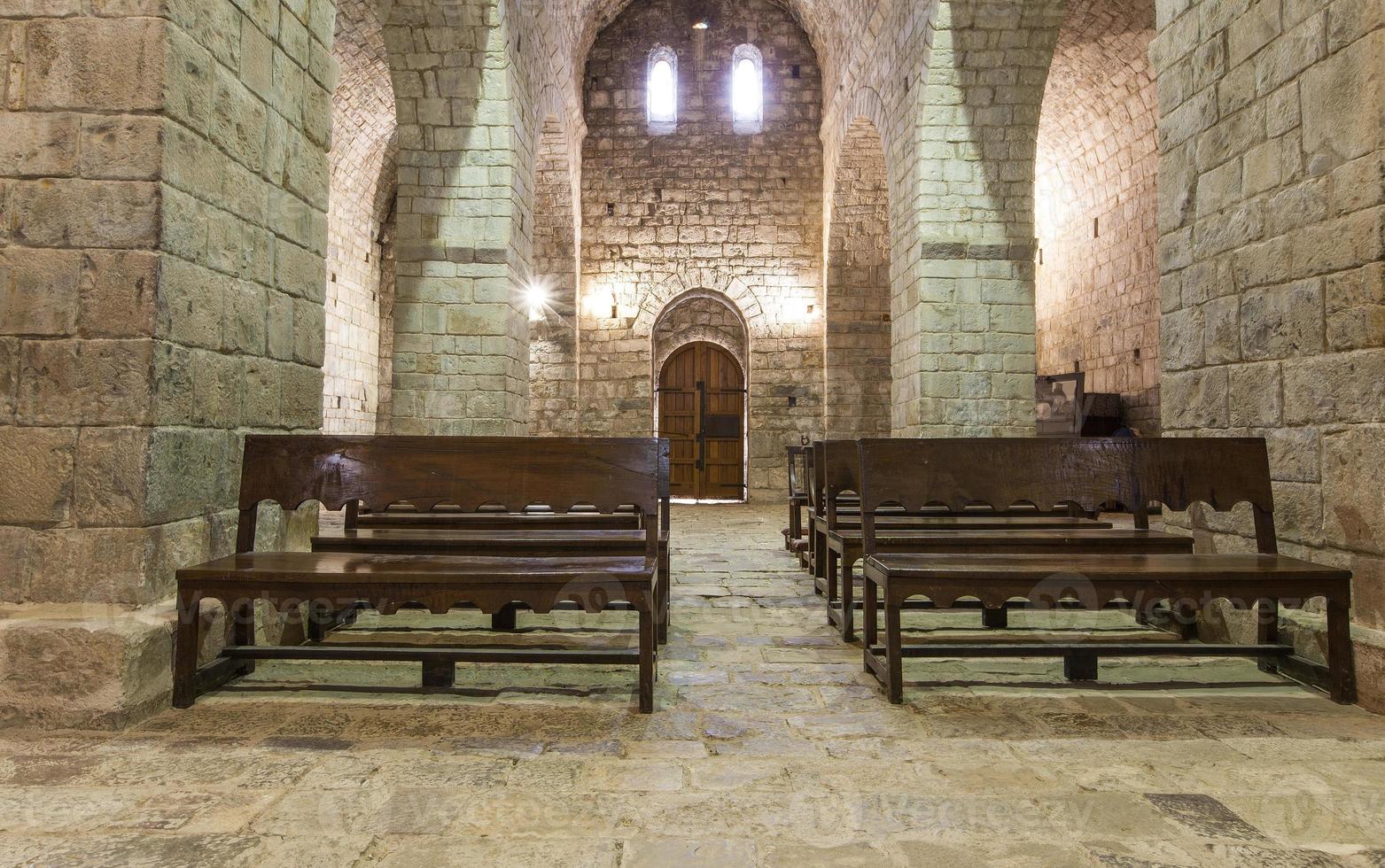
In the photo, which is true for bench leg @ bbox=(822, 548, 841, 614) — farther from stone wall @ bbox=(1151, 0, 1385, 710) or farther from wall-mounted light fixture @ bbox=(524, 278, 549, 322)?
wall-mounted light fixture @ bbox=(524, 278, 549, 322)

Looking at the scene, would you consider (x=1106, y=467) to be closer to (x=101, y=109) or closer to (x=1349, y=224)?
(x=1349, y=224)

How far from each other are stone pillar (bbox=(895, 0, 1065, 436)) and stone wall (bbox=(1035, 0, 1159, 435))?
3491mm

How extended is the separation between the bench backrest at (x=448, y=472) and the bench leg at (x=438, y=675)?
528 mm

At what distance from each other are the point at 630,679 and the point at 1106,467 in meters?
1.86

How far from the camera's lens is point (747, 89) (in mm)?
12148

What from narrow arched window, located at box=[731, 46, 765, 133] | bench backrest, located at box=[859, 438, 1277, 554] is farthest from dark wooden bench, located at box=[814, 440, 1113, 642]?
narrow arched window, located at box=[731, 46, 765, 133]

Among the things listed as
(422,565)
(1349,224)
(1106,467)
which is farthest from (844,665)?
(1349,224)

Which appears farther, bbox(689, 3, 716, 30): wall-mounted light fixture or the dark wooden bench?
bbox(689, 3, 716, 30): wall-mounted light fixture

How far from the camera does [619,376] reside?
11805 millimetres

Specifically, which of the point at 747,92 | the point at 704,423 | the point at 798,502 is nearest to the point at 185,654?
the point at 798,502

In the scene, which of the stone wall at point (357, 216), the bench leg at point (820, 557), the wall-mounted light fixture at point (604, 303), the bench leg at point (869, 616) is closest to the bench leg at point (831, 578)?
the bench leg at point (820, 557)

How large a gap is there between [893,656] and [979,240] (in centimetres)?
517

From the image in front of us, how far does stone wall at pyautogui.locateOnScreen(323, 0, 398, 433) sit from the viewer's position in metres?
10.3

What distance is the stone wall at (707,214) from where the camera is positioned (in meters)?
11.8
